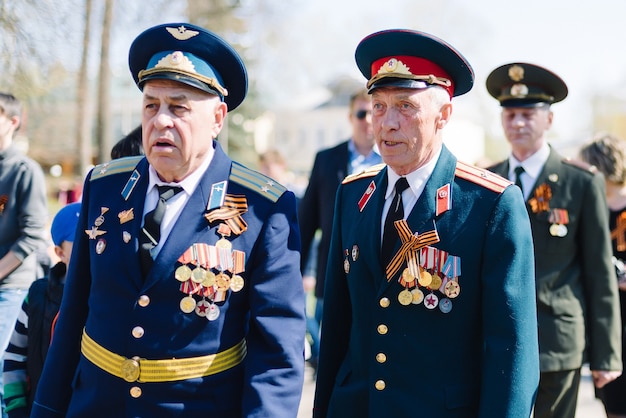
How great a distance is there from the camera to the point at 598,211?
4.22 metres

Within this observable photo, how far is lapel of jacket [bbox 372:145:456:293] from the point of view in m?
2.86

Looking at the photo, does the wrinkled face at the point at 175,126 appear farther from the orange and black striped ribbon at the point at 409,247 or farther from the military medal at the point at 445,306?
the military medal at the point at 445,306

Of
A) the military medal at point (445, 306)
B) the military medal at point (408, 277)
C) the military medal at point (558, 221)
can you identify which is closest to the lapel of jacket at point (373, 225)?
the military medal at point (408, 277)

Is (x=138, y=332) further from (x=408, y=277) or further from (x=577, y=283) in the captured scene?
(x=577, y=283)

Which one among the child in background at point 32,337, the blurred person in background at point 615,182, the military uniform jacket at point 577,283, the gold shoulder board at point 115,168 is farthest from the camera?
the blurred person in background at point 615,182

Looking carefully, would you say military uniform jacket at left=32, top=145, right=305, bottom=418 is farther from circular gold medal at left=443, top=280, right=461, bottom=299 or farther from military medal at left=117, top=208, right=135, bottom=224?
circular gold medal at left=443, top=280, right=461, bottom=299

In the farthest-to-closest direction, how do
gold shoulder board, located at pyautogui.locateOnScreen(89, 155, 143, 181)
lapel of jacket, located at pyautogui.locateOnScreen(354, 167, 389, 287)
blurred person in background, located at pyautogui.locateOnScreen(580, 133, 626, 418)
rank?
blurred person in background, located at pyautogui.locateOnScreen(580, 133, 626, 418) → gold shoulder board, located at pyautogui.locateOnScreen(89, 155, 143, 181) → lapel of jacket, located at pyautogui.locateOnScreen(354, 167, 389, 287)

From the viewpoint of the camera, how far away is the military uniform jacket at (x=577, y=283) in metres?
4.18

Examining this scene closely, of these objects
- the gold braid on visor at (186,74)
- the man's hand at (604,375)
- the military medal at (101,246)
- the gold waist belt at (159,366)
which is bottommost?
the man's hand at (604,375)

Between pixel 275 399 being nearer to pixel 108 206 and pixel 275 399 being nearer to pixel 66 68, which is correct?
pixel 108 206

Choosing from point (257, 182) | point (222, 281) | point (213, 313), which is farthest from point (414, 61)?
point (213, 313)

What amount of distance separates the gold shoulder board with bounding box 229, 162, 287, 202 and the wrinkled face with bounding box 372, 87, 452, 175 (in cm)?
45

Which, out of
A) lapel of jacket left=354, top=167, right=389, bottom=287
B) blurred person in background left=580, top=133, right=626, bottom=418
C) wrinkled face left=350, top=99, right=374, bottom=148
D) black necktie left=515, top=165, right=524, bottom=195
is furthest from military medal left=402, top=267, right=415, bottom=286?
blurred person in background left=580, top=133, right=626, bottom=418

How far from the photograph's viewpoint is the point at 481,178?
292 cm
